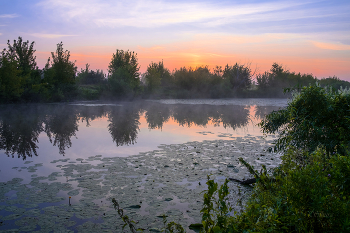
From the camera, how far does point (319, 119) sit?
7.04 metres

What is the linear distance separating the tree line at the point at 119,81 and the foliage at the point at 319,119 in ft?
46.0

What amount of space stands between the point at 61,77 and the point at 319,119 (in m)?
42.9

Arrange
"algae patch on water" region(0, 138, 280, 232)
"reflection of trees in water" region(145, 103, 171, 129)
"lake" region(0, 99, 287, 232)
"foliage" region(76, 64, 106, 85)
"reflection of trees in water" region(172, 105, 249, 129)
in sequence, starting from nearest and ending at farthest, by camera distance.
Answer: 1. "algae patch on water" region(0, 138, 280, 232)
2. "lake" region(0, 99, 287, 232)
3. "reflection of trees in water" region(145, 103, 171, 129)
4. "reflection of trees in water" region(172, 105, 249, 129)
5. "foliage" region(76, 64, 106, 85)

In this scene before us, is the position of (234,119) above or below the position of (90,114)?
above

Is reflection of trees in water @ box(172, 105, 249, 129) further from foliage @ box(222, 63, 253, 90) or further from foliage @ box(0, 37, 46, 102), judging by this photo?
foliage @ box(222, 63, 253, 90)

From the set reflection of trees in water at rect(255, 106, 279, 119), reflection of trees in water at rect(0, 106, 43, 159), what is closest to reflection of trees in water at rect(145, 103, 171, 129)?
reflection of trees in water at rect(0, 106, 43, 159)

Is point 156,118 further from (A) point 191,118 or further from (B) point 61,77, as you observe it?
(B) point 61,77

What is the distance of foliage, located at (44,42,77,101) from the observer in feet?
131

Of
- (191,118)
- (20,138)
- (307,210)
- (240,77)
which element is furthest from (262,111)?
(240,77)

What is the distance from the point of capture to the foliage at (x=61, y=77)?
40.0 meters

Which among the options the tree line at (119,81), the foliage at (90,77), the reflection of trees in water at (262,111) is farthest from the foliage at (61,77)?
the reflection of trees in water at (262,111)

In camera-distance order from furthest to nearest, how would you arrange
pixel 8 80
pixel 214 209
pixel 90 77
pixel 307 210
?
pixel 90 77, pixel 8 80, pixel 307 210, pixel 214 209

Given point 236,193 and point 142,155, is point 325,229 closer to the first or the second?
point 236,193

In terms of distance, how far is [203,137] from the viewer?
1312 centimetres
